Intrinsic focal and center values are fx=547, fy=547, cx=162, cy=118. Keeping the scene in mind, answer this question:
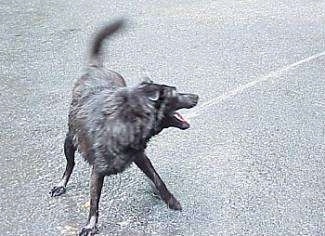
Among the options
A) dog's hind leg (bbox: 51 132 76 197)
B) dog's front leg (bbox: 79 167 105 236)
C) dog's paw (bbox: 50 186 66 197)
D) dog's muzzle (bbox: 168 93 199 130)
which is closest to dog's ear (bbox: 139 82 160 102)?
dog's muzzle (bbox: 168 93 199 130)

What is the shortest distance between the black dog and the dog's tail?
36 centimetres

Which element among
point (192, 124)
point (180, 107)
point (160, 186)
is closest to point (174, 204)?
point (160, 186)

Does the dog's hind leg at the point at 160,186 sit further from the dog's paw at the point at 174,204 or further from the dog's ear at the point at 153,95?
the dog's ear at the point at 153,95

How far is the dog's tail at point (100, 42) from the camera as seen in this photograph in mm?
3332

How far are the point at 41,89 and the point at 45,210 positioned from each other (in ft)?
5.96

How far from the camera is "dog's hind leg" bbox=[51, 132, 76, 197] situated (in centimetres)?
312

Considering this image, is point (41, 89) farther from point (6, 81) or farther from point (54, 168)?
point (54, 168)

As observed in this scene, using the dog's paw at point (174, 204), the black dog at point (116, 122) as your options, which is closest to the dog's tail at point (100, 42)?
the black dog at point (116, 122)

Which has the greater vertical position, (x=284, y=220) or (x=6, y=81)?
(x=284, y=220)

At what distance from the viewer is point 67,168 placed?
321cm

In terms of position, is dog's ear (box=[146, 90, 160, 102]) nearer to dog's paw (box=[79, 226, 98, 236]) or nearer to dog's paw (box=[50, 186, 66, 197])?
dog's paw (box=[79, 226, 98, 236])

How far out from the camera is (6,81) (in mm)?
4820

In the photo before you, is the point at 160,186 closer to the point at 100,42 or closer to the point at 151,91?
the point at 151,91

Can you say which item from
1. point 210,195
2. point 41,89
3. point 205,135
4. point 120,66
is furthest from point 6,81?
point 210,195
